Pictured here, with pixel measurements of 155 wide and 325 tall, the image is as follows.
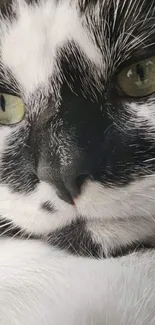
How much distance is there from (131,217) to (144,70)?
0.19 meters

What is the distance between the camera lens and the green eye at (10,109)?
977 mm

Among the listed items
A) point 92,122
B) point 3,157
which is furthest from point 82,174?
point 3,157

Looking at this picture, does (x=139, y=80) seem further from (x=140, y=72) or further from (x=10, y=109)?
(x=10, y=109)

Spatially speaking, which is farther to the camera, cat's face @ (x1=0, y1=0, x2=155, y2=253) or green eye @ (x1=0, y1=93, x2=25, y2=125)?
green eye @ (x1=0, y1=93, x2=25, y2=125)

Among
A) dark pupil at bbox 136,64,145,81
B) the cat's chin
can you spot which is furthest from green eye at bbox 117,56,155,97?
the cat's chin


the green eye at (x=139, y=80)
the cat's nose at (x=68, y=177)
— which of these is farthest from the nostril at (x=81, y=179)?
the green eye at (x=139, y=80)

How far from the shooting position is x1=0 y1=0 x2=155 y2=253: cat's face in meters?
0.87

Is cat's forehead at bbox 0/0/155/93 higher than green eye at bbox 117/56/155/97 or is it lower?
higher

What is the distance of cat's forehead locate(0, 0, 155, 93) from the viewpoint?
0.91 meters

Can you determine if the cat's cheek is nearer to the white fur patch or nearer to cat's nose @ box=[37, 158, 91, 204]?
cat's nose @ box=[37, 158, 91, 204]

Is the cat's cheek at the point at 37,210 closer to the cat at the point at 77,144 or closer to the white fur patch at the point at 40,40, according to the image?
the cat at the point at 77,144

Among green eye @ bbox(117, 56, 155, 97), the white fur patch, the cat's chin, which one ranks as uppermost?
the white fur patch

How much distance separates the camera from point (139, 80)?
35.7 inches

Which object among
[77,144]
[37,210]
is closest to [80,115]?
[77,144]
